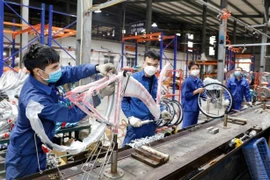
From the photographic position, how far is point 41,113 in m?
1.26

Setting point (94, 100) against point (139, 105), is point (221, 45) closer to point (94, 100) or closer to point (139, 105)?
point (139, 105)

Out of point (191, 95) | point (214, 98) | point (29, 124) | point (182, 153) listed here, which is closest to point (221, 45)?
point (214, 98)

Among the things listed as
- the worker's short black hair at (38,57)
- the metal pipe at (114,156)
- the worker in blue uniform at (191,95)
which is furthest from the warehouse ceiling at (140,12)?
the metal pipe at (114,156)

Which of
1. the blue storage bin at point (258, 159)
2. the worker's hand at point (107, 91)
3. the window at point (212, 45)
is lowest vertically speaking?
the blue storage bin at point (258, 159)

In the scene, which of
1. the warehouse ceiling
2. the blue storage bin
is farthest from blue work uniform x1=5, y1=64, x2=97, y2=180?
the warehouse ceiling

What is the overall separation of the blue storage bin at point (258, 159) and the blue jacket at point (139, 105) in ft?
3.20

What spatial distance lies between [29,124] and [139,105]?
45.1 inches

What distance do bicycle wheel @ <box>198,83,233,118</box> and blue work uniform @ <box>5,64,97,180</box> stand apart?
9.41 feet

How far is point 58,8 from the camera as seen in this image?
11703 millimetres

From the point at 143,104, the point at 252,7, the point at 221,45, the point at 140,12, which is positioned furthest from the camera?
the point at 140,12

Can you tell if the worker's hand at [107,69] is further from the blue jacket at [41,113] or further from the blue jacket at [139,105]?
the blue jacket at [139,105]

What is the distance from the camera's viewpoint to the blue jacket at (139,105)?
7.61 feet

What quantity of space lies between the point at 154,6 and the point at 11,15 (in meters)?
7.31

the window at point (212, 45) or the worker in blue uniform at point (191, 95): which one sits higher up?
the window at point (212, 45)
